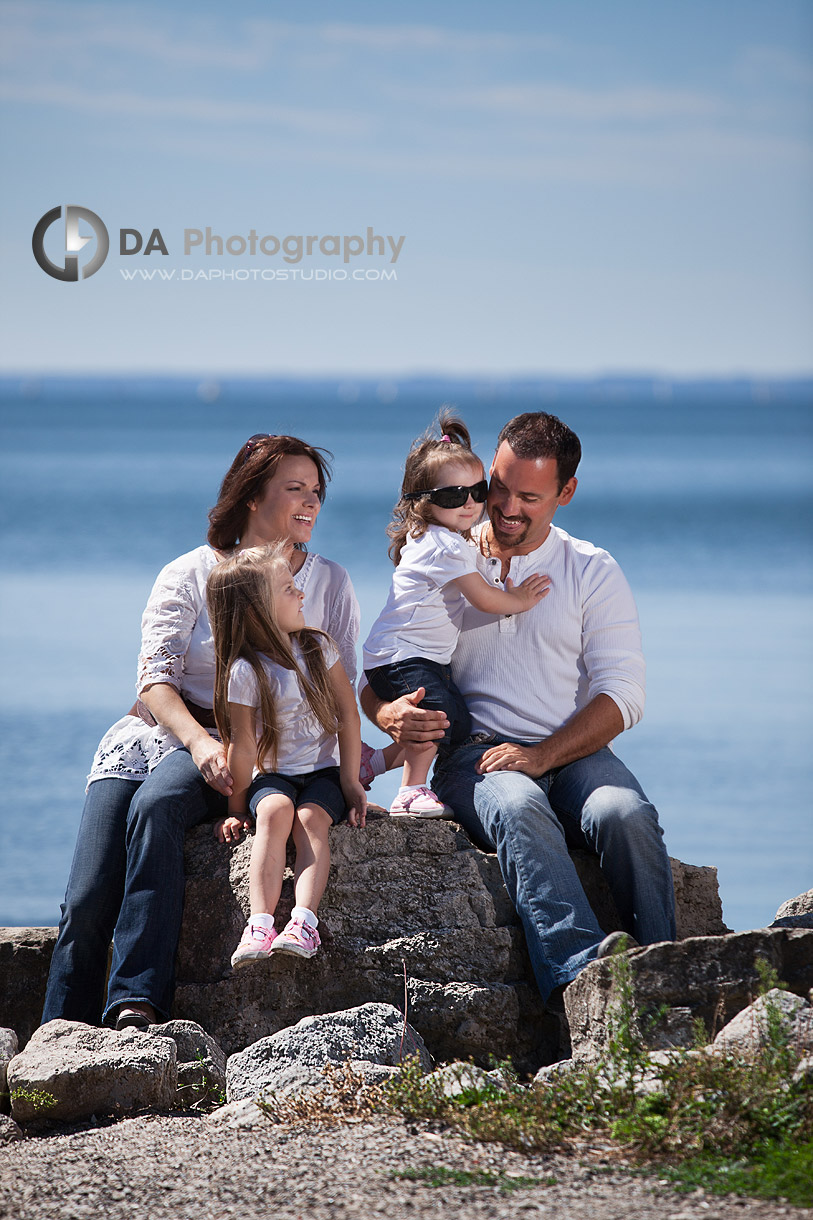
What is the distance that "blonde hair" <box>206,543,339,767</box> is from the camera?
4.31 metres

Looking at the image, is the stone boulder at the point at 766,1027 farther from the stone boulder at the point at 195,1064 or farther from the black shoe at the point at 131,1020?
the black shoe at the point at 131,1020

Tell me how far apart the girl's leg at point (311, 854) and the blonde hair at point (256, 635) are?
25 cm

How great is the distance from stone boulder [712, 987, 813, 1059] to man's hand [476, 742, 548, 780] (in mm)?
1148

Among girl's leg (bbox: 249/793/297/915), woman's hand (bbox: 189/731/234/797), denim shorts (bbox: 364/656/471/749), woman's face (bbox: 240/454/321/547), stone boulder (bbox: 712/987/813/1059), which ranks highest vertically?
woman's face (bbox: 240/454/321/547)

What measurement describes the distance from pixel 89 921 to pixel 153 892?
0.87 ft

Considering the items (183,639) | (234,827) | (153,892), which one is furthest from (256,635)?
(153,892)

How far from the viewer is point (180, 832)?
14.1ft

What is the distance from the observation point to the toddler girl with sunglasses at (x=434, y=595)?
4.70 m

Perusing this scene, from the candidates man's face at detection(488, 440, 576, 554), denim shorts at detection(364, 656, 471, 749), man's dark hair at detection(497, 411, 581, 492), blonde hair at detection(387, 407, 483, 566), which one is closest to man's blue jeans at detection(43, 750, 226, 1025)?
denim shorts at detection(364, 656, 471, 749)

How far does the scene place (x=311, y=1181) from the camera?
10.0 ft

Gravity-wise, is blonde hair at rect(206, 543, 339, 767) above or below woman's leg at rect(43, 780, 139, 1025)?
above

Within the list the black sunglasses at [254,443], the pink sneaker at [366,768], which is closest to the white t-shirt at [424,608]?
the pink sneaker at [366,768]

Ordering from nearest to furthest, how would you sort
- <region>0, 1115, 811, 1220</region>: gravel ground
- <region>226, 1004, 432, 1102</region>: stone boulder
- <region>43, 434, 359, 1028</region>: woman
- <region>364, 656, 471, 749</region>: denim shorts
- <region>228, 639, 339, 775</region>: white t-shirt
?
<region>0, 1115, 811, 1220</region>: gravel ground → <region>226, 1004, 432, 1102</region>: stone boulder → <region>43, 434, 359, 1028</region>: woman → <region>228, 639, 339, 775</region>: white t-shirt → <region>364, 656, 471, 749</region>: denim shorts

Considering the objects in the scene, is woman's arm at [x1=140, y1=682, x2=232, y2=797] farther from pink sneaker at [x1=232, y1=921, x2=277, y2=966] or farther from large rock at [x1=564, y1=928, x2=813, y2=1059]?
large rock at [x1=564, y1=928, x2=813, y2=1059]
